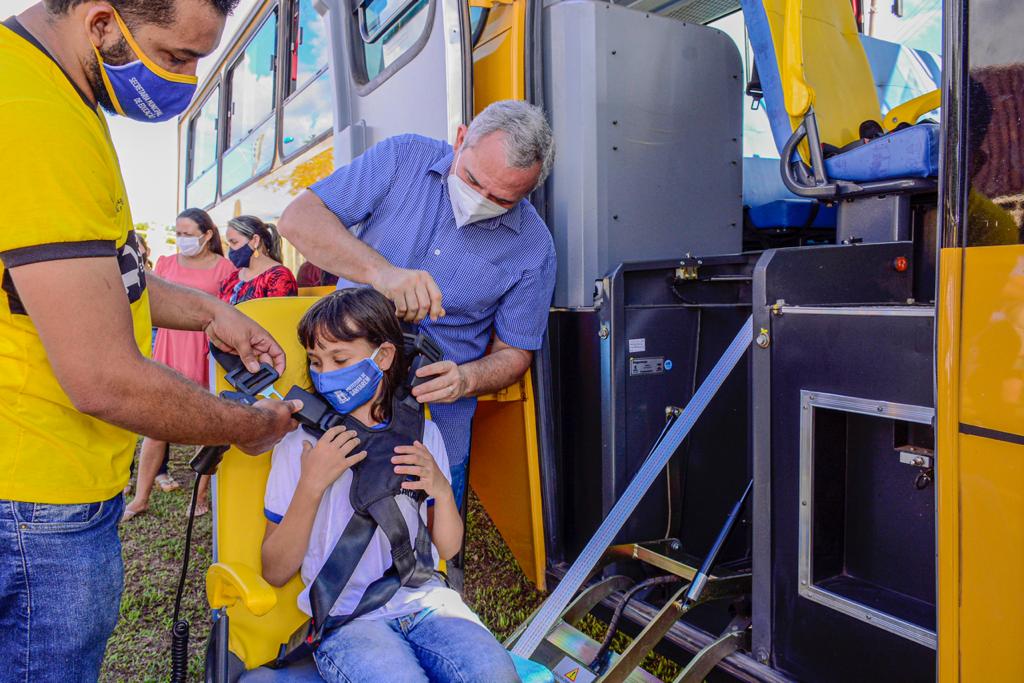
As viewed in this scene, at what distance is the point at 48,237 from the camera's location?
106cm

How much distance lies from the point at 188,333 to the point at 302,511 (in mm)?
3198

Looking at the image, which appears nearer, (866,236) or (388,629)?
(388,629)

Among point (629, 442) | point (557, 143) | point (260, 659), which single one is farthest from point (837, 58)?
point (260, 659)

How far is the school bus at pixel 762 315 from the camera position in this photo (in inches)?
48.9

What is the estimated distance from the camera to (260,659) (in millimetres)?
1776

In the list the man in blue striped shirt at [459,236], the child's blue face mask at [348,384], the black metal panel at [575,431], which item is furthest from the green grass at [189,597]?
the child's blue face mask at [348,384]

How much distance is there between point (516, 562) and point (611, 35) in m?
1.98

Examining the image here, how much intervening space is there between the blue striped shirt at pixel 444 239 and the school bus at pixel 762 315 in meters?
0.28

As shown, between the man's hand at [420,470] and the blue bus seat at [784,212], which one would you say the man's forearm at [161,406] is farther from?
the blue bus seat at [784,212]

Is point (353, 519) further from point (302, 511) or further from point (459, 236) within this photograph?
point (459, 236)

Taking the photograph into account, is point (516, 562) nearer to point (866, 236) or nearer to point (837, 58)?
point (866, 236)

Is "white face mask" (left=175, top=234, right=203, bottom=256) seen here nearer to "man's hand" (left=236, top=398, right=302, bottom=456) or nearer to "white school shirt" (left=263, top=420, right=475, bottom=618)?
"white school shirt" (left=263, top=420, right=475, bottom=618)

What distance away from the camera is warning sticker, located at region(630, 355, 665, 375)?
8.41 feet

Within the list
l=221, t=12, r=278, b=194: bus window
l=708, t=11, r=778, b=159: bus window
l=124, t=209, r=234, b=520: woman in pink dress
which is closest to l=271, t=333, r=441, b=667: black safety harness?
l=124, t=209, r=234, b=520: woman in pink dress
